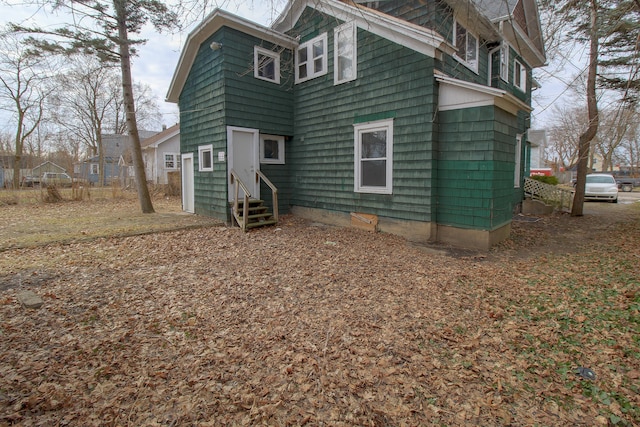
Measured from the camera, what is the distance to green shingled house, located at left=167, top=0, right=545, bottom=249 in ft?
23.1

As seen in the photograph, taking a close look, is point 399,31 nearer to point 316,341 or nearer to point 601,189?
point 316,341

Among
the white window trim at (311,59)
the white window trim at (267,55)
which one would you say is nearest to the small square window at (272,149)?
the white window trim at (267,55)

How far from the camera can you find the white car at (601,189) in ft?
57.0

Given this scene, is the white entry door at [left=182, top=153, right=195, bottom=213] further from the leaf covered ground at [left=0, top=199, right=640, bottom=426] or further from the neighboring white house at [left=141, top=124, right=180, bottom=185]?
the neighboring white house at [left=141, top=124, right=180, bottom=185]

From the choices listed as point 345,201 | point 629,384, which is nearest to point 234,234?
point 345,201

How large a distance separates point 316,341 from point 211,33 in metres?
9.50

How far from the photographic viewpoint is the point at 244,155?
30.8ft

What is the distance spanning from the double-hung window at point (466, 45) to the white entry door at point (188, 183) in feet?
29.6

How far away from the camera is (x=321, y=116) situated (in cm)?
954

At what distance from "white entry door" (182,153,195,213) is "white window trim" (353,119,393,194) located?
18.9ft

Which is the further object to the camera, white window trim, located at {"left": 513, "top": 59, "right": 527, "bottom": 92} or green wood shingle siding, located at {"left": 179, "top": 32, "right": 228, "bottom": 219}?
white window trim, located at {"left": 513, "top": 59, "right": 527, "bottom": 92}

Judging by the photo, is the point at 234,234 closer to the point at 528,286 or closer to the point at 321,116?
the point at 321,116

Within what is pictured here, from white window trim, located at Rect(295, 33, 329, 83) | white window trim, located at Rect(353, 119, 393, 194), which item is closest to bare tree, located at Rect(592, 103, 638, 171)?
white window trim, located at Rect(353, 119, 393, 194)

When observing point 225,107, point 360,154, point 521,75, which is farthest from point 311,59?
point 521,75
